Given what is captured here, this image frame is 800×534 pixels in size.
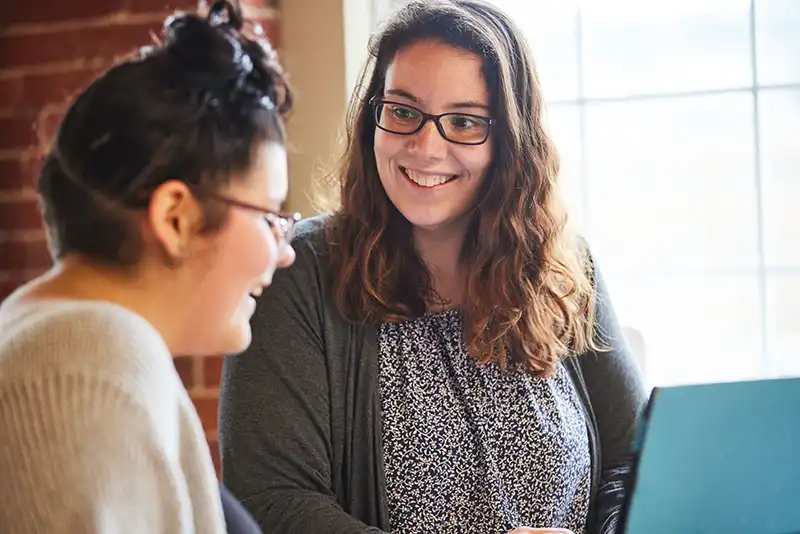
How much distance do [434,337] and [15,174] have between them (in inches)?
38.2

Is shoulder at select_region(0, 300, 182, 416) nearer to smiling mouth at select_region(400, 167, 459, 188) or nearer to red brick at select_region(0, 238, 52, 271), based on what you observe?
smiling mouth at select_region(400, 167, 459, 188)

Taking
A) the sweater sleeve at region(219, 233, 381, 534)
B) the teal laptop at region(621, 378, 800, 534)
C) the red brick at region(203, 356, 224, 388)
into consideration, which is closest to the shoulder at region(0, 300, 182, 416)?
the teal laptop at region(621, 378, 800, 534)

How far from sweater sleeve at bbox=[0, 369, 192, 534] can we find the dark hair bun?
10.2 inches

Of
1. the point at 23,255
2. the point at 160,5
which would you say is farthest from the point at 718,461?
the point at 23,255

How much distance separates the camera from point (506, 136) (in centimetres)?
156

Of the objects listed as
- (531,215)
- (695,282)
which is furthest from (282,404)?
(695,282)

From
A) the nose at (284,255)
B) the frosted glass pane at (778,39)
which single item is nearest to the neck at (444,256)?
the nose at (284,255)

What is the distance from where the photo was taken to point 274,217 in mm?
935

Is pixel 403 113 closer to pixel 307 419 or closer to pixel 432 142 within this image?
pixel 432 142

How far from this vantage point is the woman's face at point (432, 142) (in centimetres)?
152

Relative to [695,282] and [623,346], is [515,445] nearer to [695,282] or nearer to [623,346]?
[623,346]

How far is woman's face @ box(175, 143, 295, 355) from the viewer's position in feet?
2.88

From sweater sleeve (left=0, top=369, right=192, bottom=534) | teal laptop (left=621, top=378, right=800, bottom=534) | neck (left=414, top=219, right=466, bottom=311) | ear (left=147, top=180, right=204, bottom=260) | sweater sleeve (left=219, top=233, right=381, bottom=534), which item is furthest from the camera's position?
neck (left=414, top=219, right=466, bottom=311)

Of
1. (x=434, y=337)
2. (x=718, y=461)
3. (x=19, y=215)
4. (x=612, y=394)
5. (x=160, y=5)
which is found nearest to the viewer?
(x=718, y=461)
